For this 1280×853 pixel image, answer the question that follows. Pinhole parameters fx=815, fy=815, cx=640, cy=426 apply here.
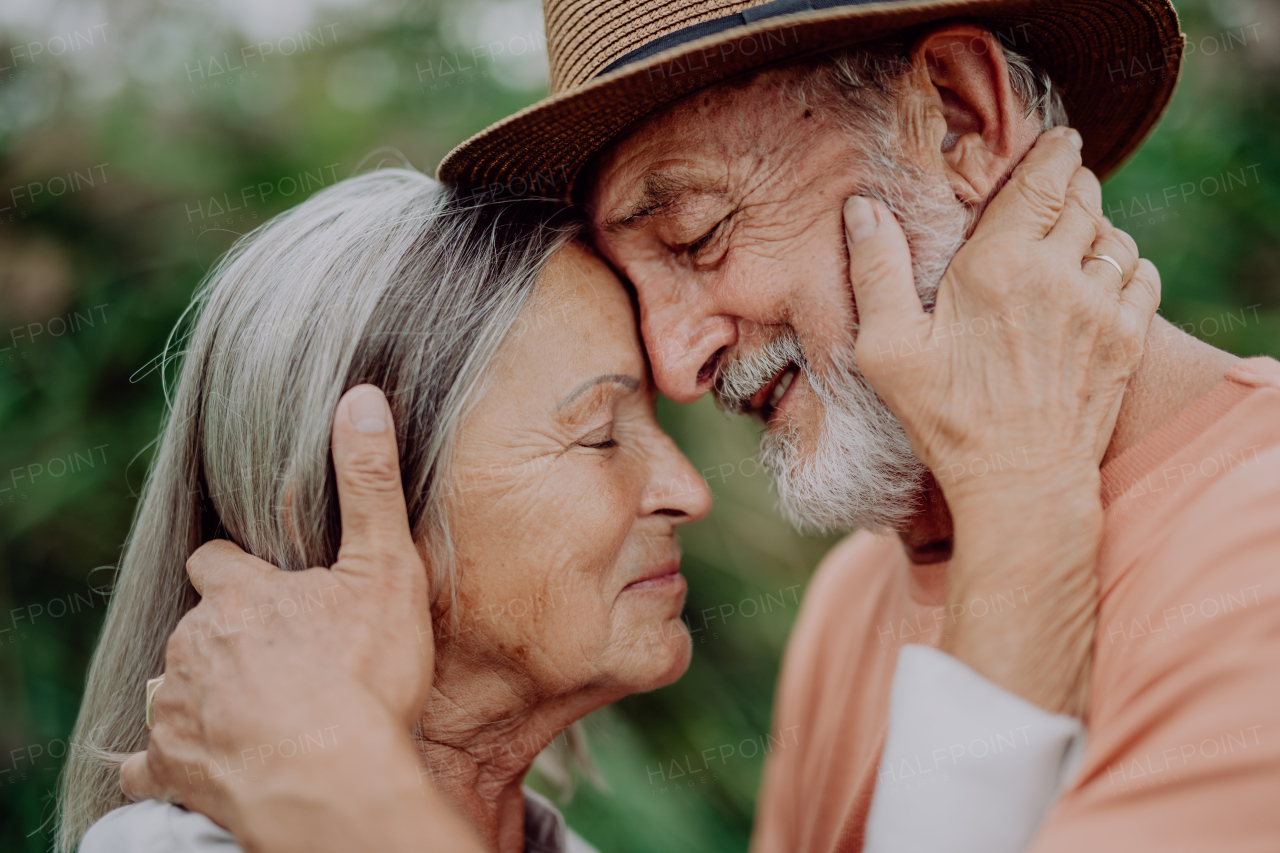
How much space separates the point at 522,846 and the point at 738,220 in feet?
5.68

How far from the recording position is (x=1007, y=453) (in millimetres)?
1504

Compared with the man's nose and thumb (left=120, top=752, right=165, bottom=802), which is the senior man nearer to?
the man's nose

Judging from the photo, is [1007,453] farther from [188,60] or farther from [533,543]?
[188,60]

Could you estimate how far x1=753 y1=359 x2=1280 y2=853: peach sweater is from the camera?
1.16 meters

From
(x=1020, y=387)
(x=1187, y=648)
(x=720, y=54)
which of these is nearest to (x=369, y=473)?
(x=720, y=54)

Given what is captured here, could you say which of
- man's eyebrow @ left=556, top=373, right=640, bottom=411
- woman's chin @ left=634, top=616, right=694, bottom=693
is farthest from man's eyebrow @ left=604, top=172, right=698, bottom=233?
woman's chin @ left=634, top=616, right=694, bottom=693

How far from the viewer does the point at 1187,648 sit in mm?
1254

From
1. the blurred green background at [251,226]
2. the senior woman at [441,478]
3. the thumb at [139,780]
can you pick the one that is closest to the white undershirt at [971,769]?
the senior woman at [441,478]

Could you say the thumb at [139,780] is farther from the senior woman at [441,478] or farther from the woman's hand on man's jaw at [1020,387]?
the woman's hand on man's jaw at [1020,387]

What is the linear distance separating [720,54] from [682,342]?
0.62 m

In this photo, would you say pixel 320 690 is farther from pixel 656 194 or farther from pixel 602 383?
pixel 656 194

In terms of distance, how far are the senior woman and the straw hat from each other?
7.6 inches

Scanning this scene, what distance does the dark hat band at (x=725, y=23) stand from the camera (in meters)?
1.56

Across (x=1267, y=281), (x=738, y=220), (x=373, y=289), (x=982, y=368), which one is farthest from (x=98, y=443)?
(x=1267, y=281)
